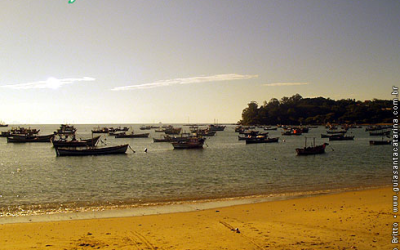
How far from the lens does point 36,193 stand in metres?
25.4

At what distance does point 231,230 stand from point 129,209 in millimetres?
8344

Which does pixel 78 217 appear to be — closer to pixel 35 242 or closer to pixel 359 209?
pixel 35 242

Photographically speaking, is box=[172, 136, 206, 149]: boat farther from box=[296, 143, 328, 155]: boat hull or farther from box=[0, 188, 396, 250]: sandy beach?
box=[0, 188, 396, 250]: sandy beach

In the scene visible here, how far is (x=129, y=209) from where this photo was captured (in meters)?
19.5

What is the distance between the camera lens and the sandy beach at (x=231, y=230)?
11.4m

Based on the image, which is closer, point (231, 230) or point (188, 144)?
point (231, 230)

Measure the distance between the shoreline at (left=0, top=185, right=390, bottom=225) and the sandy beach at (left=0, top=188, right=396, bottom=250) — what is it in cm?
113

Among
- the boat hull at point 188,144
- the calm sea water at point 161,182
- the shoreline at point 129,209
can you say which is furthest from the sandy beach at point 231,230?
the boat hull at point 188,144

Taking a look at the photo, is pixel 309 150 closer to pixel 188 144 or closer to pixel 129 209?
pixel 188 144

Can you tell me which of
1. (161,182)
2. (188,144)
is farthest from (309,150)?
(161,182)

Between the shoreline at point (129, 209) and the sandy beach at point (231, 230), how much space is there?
1133 millimetres

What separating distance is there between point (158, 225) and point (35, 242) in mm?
5180

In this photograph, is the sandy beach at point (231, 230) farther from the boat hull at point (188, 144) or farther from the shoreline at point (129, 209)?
the boat hull at point (188, 144)

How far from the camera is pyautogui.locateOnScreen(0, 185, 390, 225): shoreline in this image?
17453mm
